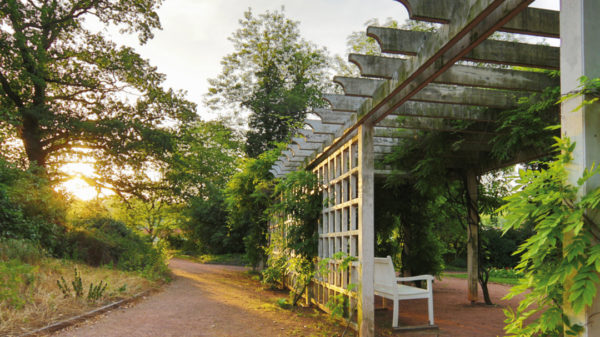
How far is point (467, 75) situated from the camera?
3.87 meters

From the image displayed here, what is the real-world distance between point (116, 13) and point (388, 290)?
42.6 ft

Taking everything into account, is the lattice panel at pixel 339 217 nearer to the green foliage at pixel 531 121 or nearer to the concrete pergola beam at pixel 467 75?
the concrete pergola beam at pixel 467 75

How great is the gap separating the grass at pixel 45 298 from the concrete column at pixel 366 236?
3665 mm

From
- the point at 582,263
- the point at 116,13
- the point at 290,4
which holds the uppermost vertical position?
the point at 290,4

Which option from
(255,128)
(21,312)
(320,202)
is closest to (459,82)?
(320,202)

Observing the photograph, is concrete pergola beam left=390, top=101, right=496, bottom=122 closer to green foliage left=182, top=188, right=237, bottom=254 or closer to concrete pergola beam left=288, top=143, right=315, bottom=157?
concrete pergola beam left=288, top=143, right=315, bottom=157

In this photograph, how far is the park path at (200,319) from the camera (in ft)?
16.8

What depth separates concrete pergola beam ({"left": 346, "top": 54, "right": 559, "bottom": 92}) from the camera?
11.9ft

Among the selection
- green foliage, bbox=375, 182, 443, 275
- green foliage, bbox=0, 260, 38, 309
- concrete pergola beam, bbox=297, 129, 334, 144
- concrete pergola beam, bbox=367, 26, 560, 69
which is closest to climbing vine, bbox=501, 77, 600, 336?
concrete pergola beam, bbox=367, 26, 560, 69

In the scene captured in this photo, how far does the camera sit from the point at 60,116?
1175 cm

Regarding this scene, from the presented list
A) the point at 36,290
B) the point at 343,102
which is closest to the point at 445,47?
the point at 343,102

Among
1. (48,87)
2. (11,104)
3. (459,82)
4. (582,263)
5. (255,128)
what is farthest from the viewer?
(255,128)

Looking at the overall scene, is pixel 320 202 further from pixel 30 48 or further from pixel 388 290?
pixel 30 48

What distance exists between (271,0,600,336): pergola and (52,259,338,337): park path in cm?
83
